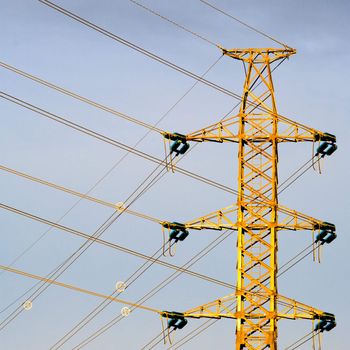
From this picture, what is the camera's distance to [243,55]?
81375 mm

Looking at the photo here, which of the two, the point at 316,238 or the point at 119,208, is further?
the point at 316,238

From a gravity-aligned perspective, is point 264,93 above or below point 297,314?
above

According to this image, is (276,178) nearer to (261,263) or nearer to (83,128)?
(261,263)

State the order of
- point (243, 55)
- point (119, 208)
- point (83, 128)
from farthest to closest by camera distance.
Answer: point (243, 55) < point (119, 208) < point (83, 128)

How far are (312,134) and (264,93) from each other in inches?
141

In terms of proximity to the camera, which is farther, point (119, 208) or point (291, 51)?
point (291, 51)

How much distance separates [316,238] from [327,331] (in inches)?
209

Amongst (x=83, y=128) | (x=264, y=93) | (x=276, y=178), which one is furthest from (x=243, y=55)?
(x=83, y=128)

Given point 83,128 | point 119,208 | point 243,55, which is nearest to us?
point 83,128

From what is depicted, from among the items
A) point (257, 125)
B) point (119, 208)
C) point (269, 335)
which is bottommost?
point (269, 335)

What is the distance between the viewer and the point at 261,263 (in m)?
78.0

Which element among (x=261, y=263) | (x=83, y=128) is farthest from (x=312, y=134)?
(x=83, y=128)

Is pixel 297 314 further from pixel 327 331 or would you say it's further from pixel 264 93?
pixel 264 93

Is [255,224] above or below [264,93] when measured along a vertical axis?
below
